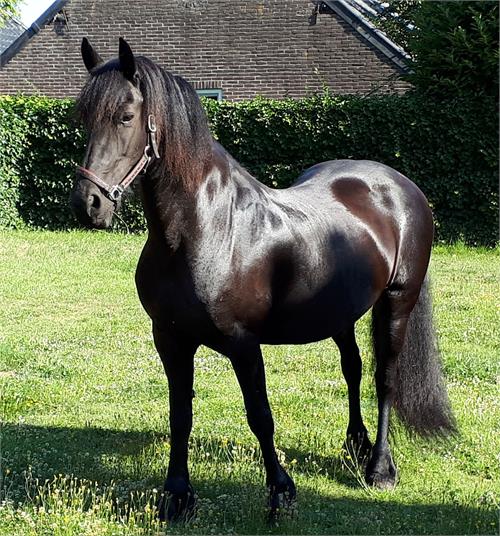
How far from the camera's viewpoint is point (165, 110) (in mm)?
3463

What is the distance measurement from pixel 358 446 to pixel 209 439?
960mm

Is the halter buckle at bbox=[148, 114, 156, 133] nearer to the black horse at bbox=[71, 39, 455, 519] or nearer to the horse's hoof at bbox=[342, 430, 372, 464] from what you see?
the black horse at bbox=[71, 39, 455, 519]

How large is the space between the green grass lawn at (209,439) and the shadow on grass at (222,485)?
0.01 m

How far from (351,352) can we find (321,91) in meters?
13.9

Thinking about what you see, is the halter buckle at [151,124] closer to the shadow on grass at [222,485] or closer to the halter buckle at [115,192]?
the halter buckle at [115,192]

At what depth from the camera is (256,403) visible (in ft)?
Result: 12.5

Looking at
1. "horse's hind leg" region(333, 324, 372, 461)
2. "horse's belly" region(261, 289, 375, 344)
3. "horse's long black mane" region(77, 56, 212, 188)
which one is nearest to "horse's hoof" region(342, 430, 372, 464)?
"horse's hind leg" region(333, 324, 372, 461)

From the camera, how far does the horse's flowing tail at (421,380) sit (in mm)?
4898

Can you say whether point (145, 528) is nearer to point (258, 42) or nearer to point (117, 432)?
point (117, 432)

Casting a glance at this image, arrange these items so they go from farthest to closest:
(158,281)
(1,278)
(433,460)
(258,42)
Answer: (258,42), (1,278), (433,460), (158,281)

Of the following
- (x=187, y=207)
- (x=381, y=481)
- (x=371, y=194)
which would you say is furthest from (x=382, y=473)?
(x=187, y=207)

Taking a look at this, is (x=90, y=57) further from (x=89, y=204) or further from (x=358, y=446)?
(x=358, y=446)

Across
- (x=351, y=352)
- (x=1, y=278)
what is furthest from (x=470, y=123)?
(x=351, y=352)

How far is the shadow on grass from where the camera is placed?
12.8 feet
